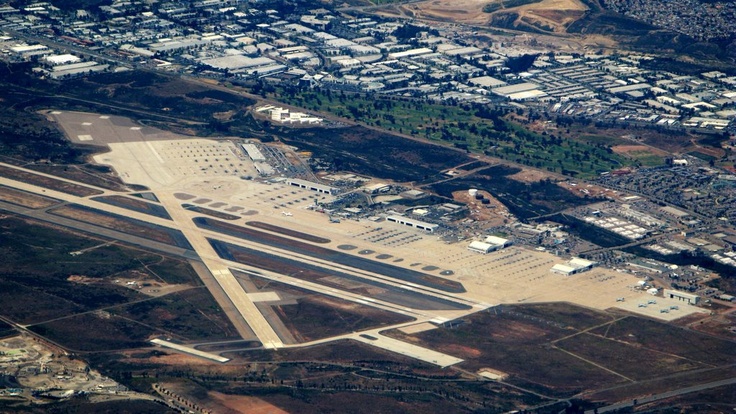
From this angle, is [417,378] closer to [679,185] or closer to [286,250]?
[286,250]

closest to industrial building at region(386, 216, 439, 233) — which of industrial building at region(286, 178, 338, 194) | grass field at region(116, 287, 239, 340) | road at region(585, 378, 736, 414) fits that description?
industrial building at region(286, 178, 338, 194)

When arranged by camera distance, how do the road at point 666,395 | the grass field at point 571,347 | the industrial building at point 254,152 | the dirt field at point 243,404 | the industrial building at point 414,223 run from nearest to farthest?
the dirt field at point 243,404 < the road at point 666,395 < the grass field at point 571,347 < the industrial building at point 414,223 < the industrial building at point 254,152

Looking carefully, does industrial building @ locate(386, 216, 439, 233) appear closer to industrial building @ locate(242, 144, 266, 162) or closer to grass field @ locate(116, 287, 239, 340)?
industrial building @ locate(242, 144, 266, 162)

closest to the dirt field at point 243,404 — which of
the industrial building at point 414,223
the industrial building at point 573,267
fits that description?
the industrial building at point 573,267

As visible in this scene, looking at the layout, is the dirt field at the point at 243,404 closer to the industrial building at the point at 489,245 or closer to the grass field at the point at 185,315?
the grass field at the point at 185,315

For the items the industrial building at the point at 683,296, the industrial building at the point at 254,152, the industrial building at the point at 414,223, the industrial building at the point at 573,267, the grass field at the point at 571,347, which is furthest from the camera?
the industrial building at the point at 254,152

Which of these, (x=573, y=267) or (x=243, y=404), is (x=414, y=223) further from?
(x=243, y=404)

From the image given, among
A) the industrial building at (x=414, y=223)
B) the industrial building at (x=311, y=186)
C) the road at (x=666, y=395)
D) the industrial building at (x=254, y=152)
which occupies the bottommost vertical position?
the industrial building at (x=254, y=152)
